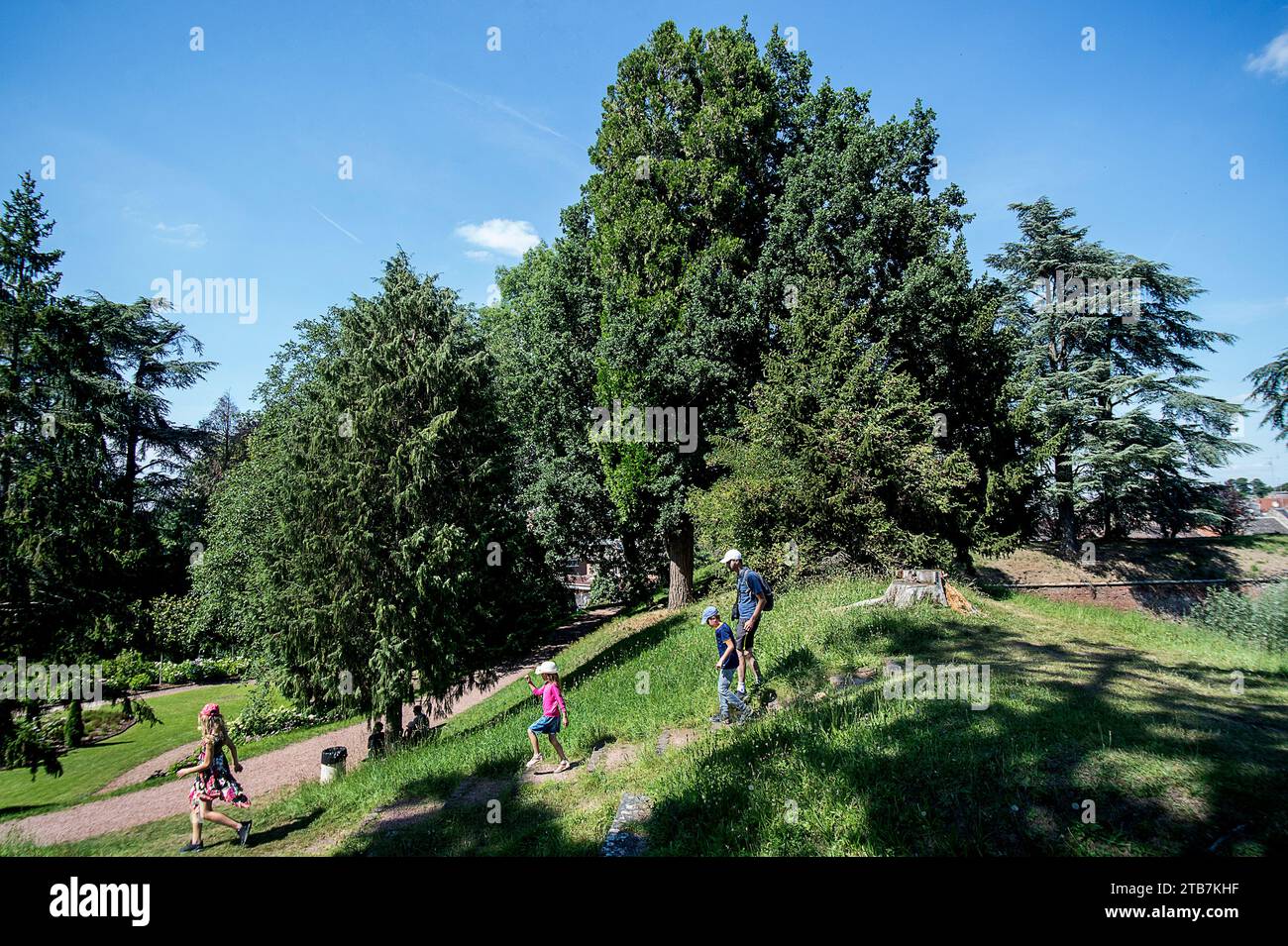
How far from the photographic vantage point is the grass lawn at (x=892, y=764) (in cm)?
514

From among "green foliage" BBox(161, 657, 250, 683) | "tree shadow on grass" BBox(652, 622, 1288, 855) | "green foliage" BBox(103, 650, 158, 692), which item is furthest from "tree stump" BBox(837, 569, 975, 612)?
"green foliage" BBox(161, 657, 250, 683)

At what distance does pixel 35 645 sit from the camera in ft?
16.2

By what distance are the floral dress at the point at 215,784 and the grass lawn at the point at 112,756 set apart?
6.12 meters

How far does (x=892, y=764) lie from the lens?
6082mm

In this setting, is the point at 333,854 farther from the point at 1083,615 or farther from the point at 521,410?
the point at 521,410

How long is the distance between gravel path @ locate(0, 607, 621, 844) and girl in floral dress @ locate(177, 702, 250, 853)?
14.1 feet

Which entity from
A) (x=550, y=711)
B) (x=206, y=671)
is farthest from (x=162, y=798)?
(x=206, y=671)

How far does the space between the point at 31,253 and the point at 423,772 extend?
912 centimetres

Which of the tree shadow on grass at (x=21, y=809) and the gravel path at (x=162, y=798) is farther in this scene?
the tree shadow on grass at (x=21, y=809)

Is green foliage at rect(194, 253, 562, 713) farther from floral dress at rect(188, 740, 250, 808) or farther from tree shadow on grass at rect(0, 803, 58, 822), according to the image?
tree shadow on grass at rect(0, 803, 58, 822)

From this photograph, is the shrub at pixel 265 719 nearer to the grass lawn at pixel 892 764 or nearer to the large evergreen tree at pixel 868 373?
the grass lawn at pixel 892 764

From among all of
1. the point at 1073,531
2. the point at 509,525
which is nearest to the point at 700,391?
the point at 509,525

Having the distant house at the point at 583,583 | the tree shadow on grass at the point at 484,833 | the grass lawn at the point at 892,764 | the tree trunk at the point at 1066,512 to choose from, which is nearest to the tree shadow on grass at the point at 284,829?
the grass lawn at the point at 892,764

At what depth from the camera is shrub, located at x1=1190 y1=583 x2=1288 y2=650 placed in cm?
1322
